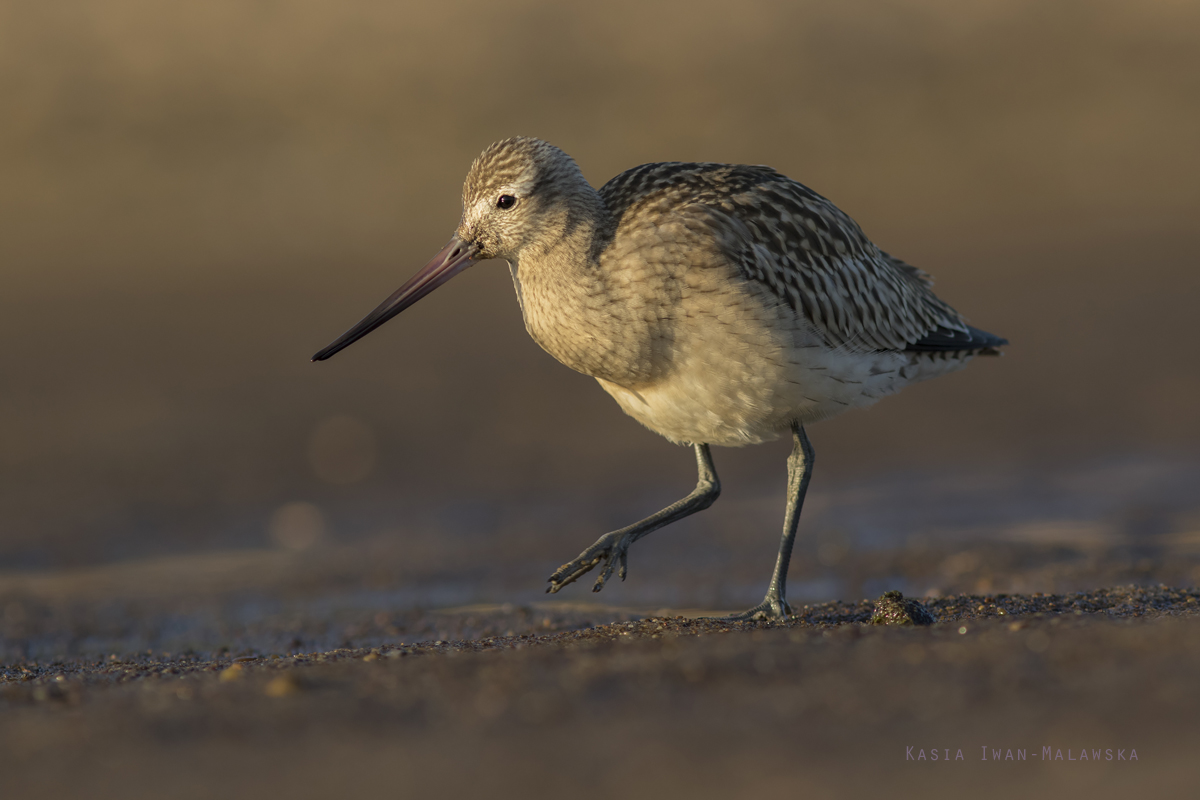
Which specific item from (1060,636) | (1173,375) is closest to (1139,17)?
(1173,375)

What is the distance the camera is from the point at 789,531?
20.2ft

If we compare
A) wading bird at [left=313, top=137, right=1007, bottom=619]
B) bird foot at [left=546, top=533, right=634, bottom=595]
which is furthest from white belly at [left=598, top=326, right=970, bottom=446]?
Result: bird foot at [left=546, top=533, right=634, bottom=595]

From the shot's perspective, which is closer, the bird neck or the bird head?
the bird neck

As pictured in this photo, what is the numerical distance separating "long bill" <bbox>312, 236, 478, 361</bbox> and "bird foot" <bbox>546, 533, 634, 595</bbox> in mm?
1415

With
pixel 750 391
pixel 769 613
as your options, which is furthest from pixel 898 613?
pixel 750 391

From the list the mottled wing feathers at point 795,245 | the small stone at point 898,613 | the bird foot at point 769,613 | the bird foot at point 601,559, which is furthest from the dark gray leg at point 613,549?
the mottled wing feathers at point 795,245

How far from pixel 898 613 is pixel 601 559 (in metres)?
1.40

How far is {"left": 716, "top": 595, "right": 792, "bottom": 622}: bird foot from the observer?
584 cm

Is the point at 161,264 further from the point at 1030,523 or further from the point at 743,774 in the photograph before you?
the point at 743,774

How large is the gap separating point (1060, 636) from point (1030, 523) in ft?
16.4

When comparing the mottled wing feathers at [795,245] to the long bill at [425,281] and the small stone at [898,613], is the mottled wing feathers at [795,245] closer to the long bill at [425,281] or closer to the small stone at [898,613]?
the long bill at [425,281]

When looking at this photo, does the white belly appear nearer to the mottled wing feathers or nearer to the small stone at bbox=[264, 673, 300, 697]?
the mottled wing feathers

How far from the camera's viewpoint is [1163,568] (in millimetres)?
7188

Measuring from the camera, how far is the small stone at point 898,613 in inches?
211
